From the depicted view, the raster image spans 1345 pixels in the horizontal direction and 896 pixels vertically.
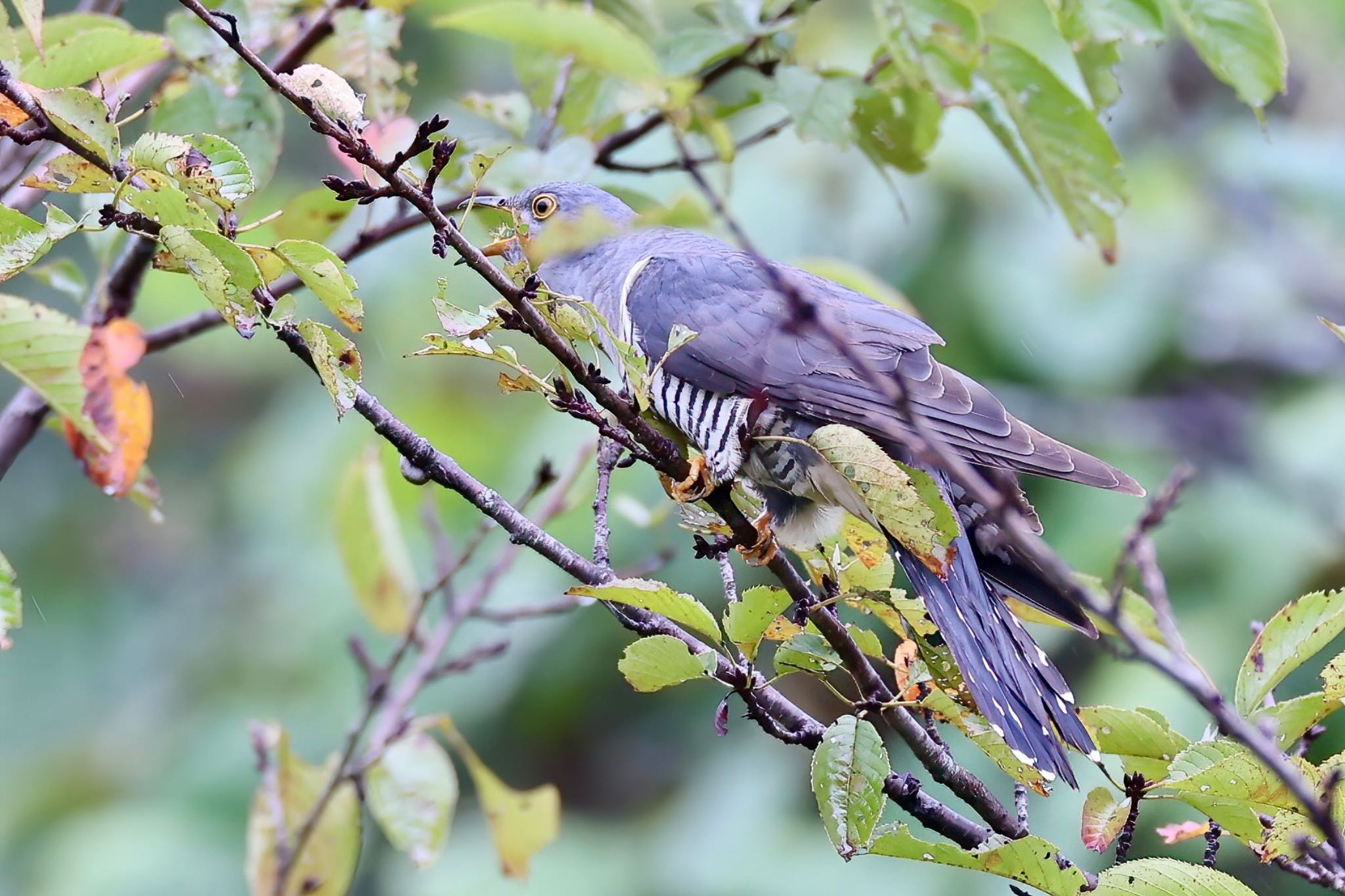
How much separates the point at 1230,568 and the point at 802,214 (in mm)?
2087

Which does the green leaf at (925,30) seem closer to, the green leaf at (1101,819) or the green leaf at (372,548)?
the green leaf at (1101,819)

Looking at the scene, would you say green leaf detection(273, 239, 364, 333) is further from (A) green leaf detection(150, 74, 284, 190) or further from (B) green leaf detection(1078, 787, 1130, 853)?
(B) green leaf detection(1078, 787, 1130, 853)

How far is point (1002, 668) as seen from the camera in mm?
1785

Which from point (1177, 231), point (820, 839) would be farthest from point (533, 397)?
point (1177, 231)

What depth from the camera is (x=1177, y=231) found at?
195 inches

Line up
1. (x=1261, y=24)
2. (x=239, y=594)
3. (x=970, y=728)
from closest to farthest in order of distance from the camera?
(x=970, y=728) < (x=1261, y=24) < (x=239, y=594)

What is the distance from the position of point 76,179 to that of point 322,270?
290mm

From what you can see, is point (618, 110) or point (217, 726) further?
point (217, 726)

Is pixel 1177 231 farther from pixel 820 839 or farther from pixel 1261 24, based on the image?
pixel 1261 24

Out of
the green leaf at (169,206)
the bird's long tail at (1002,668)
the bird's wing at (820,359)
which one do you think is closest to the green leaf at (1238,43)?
the bird's wing at (820,359)

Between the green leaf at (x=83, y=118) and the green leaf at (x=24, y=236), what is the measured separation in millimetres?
90

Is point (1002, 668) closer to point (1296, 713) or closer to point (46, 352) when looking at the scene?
point (1296, 713)

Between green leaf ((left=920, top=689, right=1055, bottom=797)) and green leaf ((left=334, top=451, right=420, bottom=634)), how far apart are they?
4.36ft

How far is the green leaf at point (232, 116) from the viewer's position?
2082 millimetres
